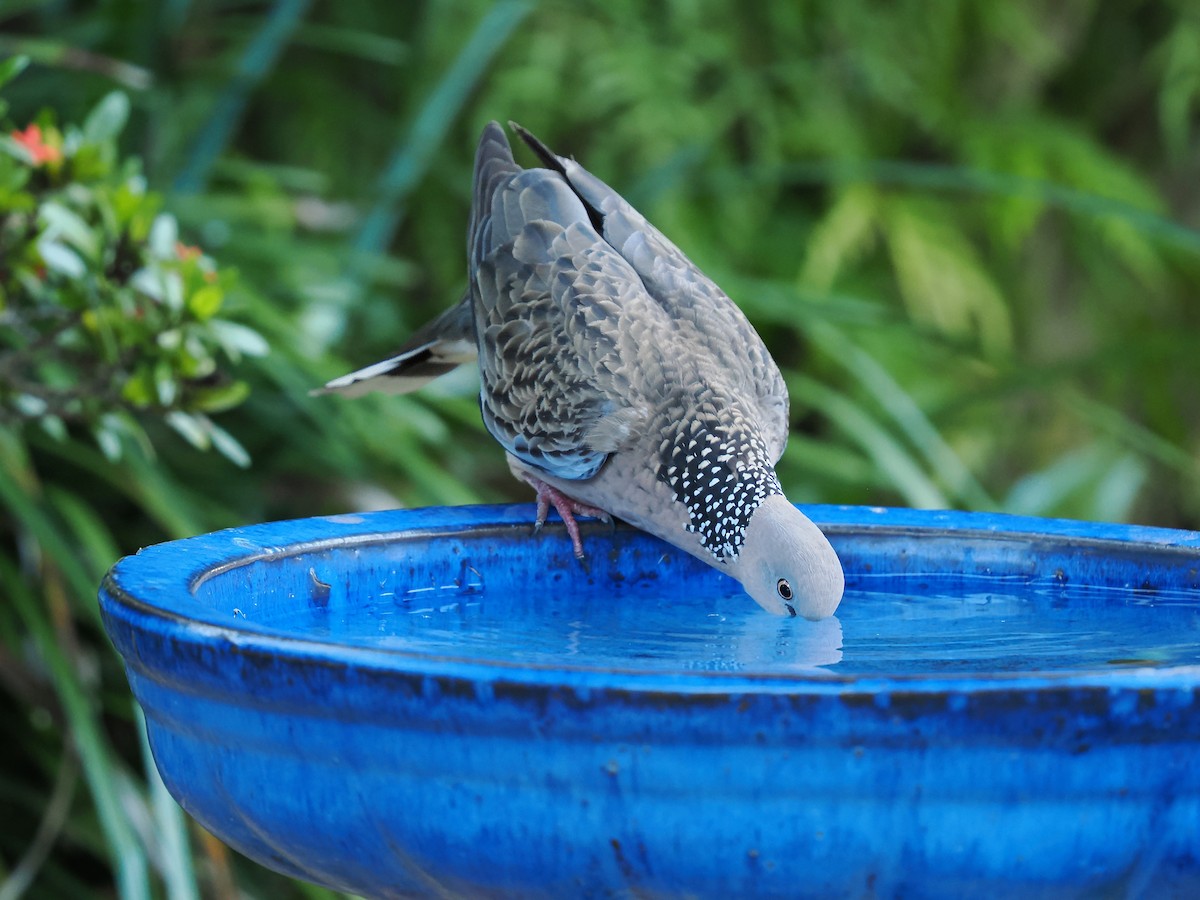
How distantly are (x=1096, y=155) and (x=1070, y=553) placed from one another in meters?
3.06

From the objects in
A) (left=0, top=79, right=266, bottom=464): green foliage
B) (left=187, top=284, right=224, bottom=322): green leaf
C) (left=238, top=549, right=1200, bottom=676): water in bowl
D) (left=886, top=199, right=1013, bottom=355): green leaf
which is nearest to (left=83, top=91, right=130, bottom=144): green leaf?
(left=0, top=79, right=266, bottom=464): green foliage

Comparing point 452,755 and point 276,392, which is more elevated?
point 452,755

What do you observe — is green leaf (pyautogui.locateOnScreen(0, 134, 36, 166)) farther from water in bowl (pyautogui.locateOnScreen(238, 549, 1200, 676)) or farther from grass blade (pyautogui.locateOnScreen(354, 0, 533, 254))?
grass blade (pyautogui.locateOnScreen(354, 0, 533, 254))

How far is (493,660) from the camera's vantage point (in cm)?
88

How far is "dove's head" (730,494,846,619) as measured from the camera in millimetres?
1469

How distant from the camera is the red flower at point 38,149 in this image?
186 cm

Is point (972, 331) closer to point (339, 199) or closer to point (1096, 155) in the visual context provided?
point (1096, 155)

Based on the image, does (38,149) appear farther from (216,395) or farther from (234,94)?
(234,94)

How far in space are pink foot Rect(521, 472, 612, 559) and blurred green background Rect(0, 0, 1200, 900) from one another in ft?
1.30

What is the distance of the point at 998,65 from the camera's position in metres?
4.87

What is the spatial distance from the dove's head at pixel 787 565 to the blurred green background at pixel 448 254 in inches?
27.9

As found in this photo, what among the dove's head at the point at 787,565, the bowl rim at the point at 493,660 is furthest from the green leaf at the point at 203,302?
the dove's head at the point at 787,565

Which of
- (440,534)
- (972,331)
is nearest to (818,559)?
(440,534)

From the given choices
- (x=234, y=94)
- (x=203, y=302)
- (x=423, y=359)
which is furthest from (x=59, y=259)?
(x=234, y=94)
